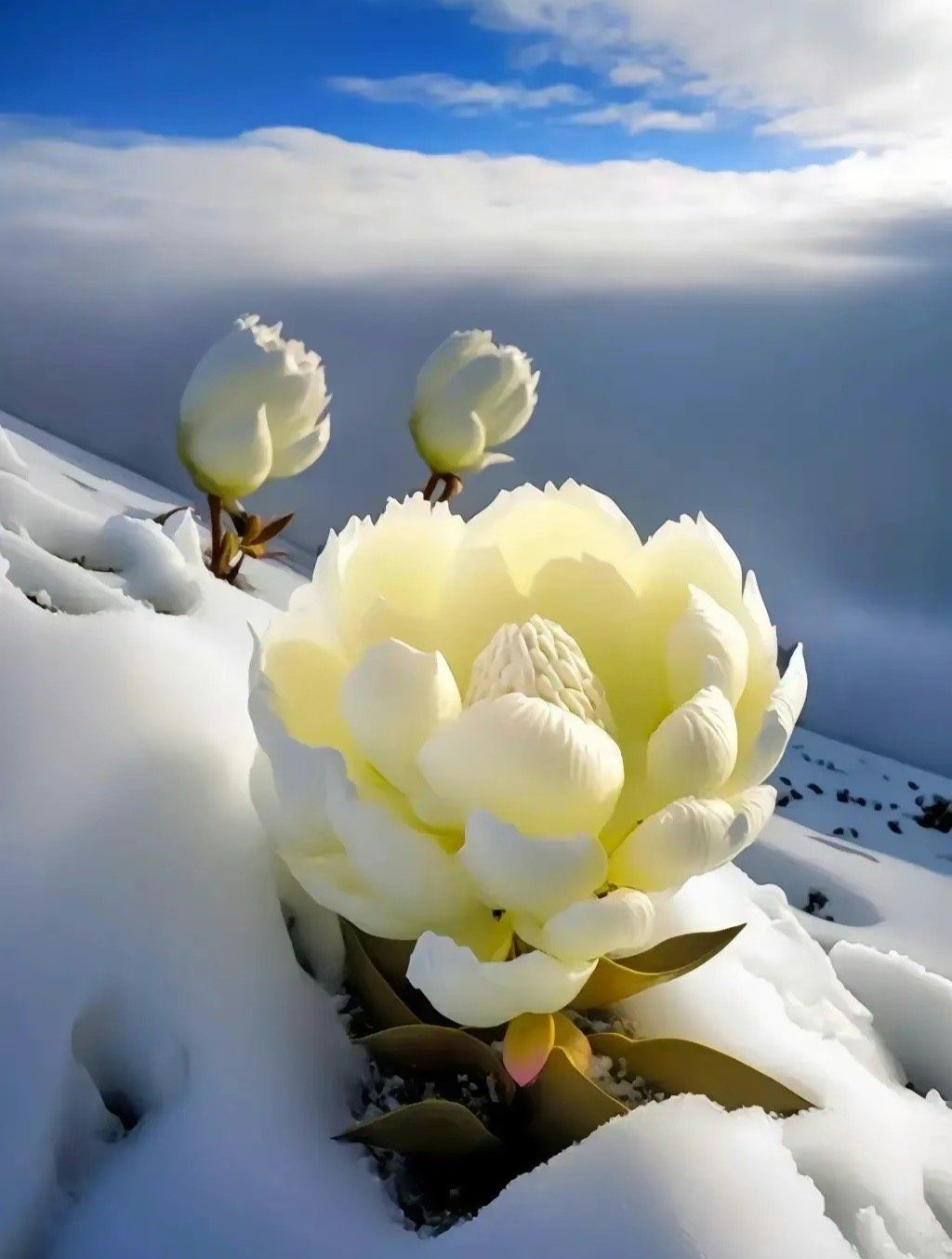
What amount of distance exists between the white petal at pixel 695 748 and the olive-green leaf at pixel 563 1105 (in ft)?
0.22

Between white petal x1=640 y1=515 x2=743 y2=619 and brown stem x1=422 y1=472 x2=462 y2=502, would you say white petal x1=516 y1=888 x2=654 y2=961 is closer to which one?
white petal x1=640 y1=515 x2=743 y2=619

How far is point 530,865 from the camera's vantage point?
23 cm

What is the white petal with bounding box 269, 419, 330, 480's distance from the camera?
62 cm

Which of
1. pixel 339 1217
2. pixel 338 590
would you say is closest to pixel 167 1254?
pixel 339 1217

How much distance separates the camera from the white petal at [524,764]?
0.23 meters

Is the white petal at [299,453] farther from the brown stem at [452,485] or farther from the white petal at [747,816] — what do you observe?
the white petal at [747,816]

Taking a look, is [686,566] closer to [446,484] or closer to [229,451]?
[229,451]

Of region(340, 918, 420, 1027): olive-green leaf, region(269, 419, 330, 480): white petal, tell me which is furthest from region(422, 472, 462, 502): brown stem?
region(340, 918, 420, 1027): olive-green leaf

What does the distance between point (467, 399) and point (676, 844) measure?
0.53m

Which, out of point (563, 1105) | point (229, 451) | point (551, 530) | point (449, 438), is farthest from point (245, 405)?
point (563, 1105)

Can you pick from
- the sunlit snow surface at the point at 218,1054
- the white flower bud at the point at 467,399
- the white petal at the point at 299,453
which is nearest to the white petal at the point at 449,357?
the white flower bud at the point at 467,399

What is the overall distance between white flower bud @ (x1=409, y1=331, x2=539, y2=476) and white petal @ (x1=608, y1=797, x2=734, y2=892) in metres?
0.52

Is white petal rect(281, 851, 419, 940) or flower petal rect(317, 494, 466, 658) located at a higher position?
flower petal rect(317, 494, 466, 658)

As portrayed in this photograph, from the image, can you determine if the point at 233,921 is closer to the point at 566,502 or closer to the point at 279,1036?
the point at 279,1036
